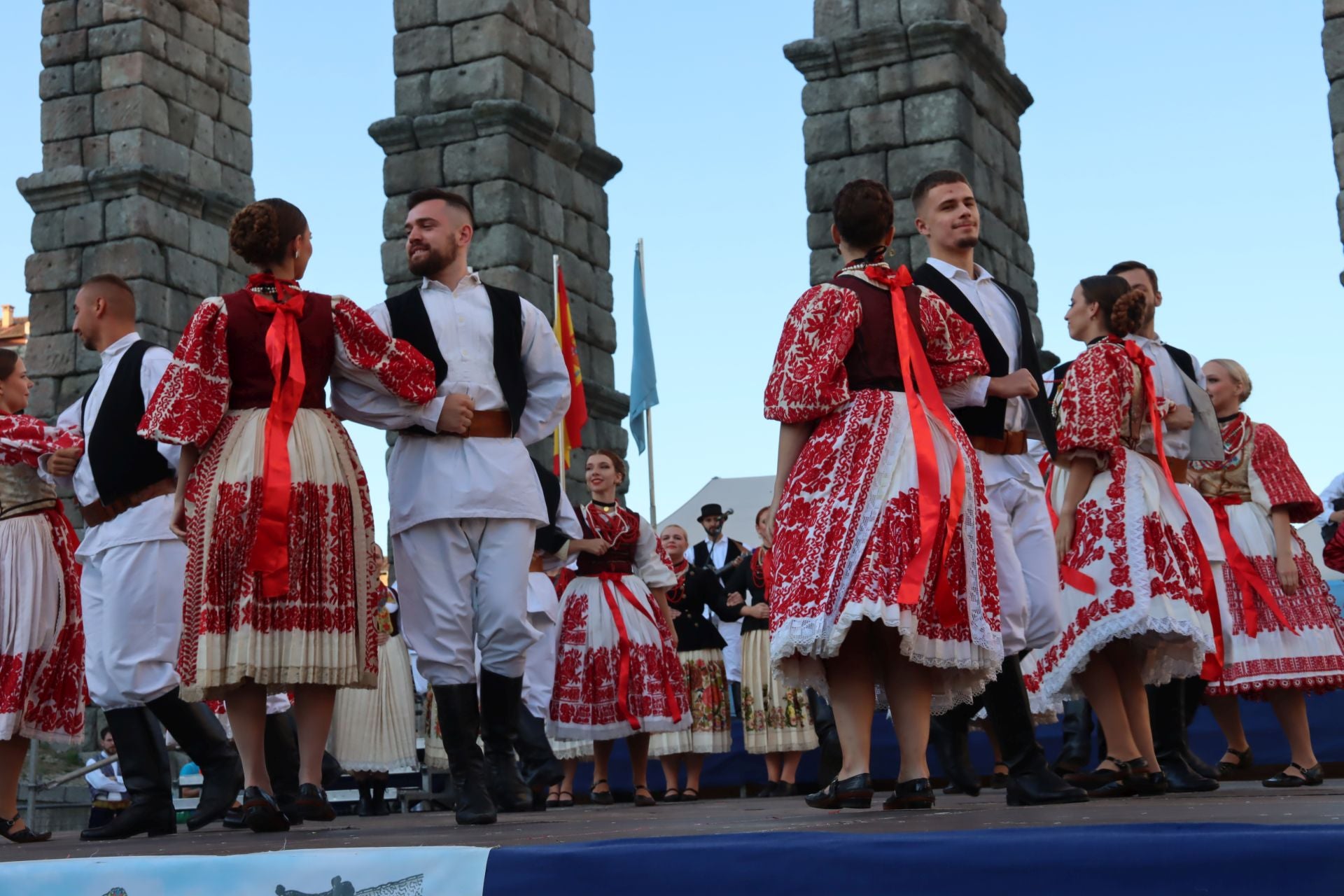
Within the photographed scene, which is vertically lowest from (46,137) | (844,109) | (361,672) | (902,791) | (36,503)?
(902,791)

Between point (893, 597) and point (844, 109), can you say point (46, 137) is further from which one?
point (893, 597)

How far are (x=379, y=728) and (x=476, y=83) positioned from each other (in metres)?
5.26

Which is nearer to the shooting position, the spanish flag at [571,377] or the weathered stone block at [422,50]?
the spanish flag at [571,377]

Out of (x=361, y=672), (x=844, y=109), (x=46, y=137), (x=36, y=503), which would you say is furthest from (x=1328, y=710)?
(x=46, y=137)

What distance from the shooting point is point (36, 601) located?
6188 millimetres

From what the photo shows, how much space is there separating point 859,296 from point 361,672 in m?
1.97

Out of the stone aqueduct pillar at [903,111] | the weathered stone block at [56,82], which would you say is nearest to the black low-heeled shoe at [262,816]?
the stone aqueduct pillar at [903,111]

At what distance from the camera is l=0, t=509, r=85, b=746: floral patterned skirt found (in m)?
6.09

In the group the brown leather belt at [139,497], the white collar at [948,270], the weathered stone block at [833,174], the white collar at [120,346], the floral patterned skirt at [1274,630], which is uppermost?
the weathered stone block at [833,174]

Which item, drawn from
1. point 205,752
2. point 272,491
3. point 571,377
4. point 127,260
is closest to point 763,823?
point 272,491

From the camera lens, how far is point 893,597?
14.5 feet

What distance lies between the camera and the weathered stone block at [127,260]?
14023 millimetres

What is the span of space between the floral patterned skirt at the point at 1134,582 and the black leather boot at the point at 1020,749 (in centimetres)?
34

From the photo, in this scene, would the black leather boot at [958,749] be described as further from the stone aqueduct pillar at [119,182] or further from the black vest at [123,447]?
the stone aqueduct pillar at [119,182]
